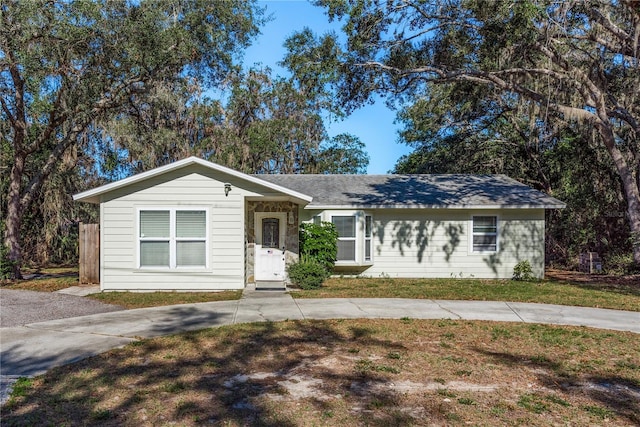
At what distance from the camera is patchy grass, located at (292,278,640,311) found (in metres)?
10.2

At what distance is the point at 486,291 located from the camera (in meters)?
11.4

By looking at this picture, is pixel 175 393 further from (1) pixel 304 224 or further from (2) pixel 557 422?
(1) pixel 304 224

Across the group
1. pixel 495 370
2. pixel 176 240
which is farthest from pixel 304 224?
pixel 495 370

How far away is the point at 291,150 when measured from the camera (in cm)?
2848

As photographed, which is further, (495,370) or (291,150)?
(291,150)

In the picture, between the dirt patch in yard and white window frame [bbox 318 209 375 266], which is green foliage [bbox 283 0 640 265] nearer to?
the dirt patch in yard

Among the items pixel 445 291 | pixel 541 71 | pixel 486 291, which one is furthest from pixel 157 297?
pixel 541 71

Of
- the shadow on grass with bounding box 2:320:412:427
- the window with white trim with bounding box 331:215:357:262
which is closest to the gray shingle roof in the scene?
the window with white trim with bounding box 331:215:357:262

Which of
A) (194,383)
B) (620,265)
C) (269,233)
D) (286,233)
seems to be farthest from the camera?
(620,265)

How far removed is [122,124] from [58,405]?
16.5 metres

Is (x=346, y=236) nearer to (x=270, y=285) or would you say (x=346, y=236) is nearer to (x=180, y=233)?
(x=270, y=285)

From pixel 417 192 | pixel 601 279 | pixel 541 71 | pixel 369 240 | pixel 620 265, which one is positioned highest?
pixel 541 71

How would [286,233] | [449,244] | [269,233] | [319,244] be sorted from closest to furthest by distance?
[319,244], [286,233], [269,233], [449,244]

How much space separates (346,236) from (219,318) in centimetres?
678
